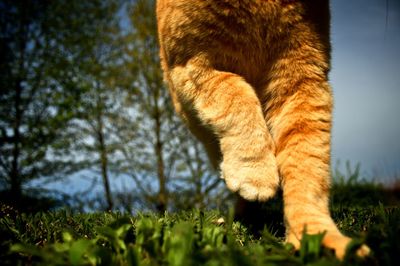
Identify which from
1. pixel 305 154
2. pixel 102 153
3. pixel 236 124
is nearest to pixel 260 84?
pixel 236 124

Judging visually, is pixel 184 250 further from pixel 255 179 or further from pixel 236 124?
pixel 236 124

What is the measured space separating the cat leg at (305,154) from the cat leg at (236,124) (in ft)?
0.40

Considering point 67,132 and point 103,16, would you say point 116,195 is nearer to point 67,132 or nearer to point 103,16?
point 67,132

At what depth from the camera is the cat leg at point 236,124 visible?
1.92 metres

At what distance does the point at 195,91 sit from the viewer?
2.23 metres

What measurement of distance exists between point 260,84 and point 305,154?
580 mm

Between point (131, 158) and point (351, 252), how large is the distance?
900 cm

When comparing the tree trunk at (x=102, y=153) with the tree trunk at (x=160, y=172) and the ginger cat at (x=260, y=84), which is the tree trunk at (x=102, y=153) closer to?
the tree trunk at (x=160, y=172)

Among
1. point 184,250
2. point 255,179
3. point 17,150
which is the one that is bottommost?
point 184,250

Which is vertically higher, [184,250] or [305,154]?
[305,154]

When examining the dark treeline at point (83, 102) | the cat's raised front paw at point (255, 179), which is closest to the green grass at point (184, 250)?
the cat's raised front paw at point (255, 179)

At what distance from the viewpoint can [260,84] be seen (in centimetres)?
236

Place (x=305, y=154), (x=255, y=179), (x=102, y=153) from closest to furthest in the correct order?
(x=255, y=179), (x=305, y=154), (x=102, y=153)

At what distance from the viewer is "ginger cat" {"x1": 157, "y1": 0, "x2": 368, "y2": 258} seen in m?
1.96
